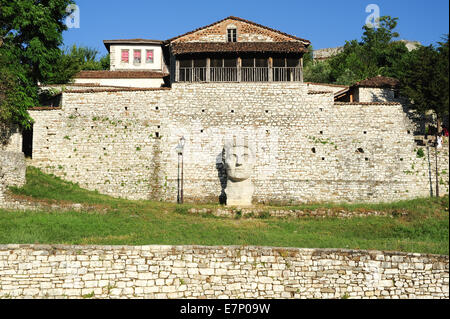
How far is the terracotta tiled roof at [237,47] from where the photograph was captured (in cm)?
2845

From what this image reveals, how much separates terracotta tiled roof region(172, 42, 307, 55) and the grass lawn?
9.80m

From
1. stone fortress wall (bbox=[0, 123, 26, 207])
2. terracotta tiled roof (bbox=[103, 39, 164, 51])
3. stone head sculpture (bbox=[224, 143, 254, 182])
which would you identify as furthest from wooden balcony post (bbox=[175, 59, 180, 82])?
terracotta tiled roof (bbox=[103, 39, 164, 51])

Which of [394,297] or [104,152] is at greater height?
[104,152]

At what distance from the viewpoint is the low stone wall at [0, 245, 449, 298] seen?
13367 millimetres

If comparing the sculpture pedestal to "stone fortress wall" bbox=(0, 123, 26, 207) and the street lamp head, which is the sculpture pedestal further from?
"stone fortress wall" bbox=(0, 123, 26, 207)

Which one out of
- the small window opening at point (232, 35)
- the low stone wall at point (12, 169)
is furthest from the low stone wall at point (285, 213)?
the small window opening at point (232, 35)

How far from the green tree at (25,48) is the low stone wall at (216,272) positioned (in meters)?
13.8

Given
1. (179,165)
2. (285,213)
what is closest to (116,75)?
(179,165)

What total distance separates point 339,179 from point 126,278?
16592mm

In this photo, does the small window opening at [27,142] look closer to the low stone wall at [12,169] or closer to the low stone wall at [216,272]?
the low stone wall at [12,169]

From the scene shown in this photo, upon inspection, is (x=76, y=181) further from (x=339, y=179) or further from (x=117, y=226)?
(x=339, y=179)

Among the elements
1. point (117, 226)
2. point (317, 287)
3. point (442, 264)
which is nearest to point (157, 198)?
point (117, 226)

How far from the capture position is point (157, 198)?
26.5 meters

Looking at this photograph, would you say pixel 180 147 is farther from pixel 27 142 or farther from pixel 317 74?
pixel 317 74
